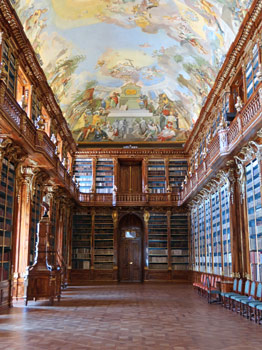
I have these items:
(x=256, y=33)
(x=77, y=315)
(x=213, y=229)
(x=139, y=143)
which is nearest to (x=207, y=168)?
(x=213, y=229)

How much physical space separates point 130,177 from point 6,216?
11962 millimetres

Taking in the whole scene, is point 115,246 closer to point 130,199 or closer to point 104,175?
point 130,199

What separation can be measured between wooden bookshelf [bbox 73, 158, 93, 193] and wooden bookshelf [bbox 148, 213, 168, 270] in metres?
3.76

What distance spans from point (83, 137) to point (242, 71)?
11514 millimetres

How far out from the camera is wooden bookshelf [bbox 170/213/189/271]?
65.8ft

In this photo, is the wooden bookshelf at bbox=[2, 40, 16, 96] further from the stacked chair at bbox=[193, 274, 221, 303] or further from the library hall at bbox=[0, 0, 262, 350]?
the stacked chair at bbox=[193, 274, 221, 303]

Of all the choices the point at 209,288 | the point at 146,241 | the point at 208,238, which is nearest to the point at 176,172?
the point at 146,241

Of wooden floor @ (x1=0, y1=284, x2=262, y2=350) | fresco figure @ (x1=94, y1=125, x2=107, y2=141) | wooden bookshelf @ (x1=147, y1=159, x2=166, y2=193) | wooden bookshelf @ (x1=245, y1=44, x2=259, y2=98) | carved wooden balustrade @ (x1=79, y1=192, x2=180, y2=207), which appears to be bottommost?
wooden floor @ (x1=0, y1=284, x2=262, y2=350)

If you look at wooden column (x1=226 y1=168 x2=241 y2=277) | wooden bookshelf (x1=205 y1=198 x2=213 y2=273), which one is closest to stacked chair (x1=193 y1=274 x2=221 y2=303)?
wooden column (x1=226 y1=168 x2=241 y2=277)

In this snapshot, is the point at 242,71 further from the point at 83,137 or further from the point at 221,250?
the point at 83,137

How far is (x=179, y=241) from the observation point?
20234mm

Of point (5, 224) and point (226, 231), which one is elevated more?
point (5, 224)

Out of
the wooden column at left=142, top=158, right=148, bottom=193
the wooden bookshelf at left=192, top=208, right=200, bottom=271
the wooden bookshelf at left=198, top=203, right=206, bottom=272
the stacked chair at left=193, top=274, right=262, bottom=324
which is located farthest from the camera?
the wooden column at left=142, top=158, right=148, bottom=193

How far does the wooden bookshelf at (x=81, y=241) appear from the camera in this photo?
2005 cm
